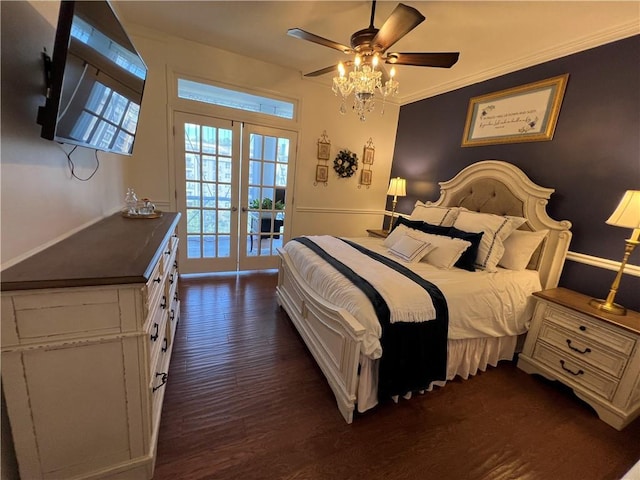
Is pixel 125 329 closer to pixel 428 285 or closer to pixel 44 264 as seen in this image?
pixel 44 264

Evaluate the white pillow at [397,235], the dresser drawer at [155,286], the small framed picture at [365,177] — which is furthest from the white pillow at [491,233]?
the dresser drawer at [155,286]

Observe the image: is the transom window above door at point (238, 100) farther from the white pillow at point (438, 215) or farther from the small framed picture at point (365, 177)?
the white pillow at point (438, 215)

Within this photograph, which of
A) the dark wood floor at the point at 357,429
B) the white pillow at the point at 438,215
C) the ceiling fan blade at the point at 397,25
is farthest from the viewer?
the white pillow at the point at 438,215

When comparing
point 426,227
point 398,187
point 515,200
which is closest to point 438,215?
point 426,227

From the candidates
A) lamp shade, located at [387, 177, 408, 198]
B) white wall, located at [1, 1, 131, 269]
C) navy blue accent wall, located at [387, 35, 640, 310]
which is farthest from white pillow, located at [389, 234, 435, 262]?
white wall, located at [1, 1, 131, 269]

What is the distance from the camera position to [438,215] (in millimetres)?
2998

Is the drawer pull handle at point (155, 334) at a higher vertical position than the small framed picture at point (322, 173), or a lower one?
lower

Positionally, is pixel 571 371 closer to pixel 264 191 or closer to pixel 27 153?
pixel 27 153

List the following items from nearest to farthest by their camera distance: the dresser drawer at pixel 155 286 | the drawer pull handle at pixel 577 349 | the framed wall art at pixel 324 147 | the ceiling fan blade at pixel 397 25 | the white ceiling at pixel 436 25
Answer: the dresser drawer at pixel 155 286 → the ceiling fan blade at pixel 397 25 → the drawer pull handle at pixel 577 349 → the white ceiling at pixel 436 25 → the framed wall art at pixel 324 147

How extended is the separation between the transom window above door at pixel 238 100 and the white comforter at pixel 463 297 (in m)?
2.31

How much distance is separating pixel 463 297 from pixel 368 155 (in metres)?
3.00

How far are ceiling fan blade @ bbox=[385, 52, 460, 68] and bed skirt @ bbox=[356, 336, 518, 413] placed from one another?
1982 millimetres

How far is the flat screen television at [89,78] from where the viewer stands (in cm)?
100

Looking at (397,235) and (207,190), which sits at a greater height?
(207,190)
